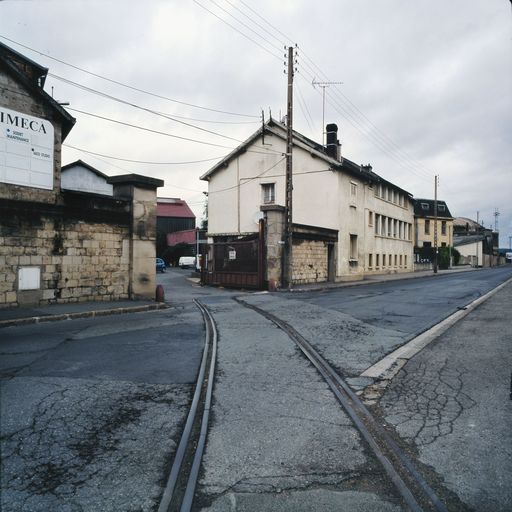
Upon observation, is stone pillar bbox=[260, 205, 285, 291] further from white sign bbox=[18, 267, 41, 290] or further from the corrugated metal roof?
the corrugated metal roof

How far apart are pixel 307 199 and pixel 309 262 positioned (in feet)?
19.8

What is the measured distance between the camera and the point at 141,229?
594 inches

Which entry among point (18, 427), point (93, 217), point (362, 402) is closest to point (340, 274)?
point (93, 217)

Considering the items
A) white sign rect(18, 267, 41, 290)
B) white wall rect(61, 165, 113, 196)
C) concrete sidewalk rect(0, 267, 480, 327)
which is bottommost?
concrete sidewalk rect(0, 267, 480, 327)

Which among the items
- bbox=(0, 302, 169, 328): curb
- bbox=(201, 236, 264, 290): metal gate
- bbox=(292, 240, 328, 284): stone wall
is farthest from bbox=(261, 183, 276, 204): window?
bbox=(0, 302, 169, 328): curb

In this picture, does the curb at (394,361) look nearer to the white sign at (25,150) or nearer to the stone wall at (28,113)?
the stone wall at (28,113)

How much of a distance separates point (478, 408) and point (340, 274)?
24.1m

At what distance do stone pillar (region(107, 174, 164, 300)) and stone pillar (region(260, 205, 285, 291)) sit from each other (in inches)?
287

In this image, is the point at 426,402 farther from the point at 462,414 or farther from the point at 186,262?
the point at 186,262

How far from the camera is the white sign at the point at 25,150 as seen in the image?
11766 millimetres

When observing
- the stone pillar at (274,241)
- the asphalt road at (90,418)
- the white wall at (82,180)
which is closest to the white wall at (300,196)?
the stone pillar at (274,241)

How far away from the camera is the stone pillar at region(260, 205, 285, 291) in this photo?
840 inches

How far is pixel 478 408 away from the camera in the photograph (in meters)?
4.51

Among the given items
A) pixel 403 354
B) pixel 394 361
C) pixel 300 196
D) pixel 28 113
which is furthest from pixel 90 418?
pixel 300 196
